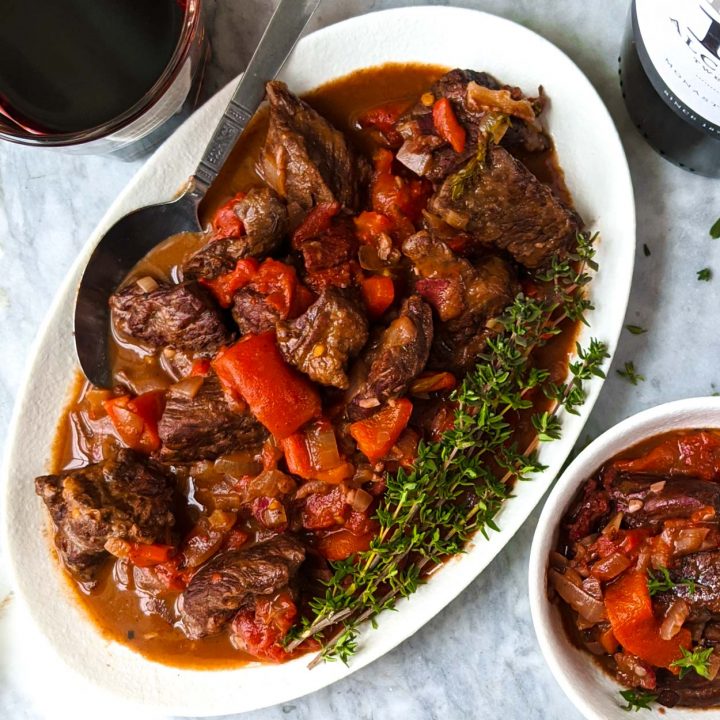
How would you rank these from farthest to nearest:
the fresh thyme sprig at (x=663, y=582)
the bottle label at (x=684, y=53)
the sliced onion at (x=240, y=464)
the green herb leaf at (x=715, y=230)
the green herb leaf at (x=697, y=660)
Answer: the green herb leaf at (x=715, y=230) < the sliced onion at (x=240, y=464) < the fresh thyme sprig at (x=663, y=582) < the green herb leaf at (x=697, y=660) < the bottle label at (x=684, y=53)

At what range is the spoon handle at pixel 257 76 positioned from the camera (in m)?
3.62

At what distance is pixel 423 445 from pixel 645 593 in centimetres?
103

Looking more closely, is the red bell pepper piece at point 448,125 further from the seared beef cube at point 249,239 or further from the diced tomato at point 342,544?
the diced tomato at point 342,544

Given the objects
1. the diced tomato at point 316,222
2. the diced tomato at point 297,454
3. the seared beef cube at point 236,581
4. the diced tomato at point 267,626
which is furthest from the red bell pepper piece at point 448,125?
the diced tomato at point 267,626

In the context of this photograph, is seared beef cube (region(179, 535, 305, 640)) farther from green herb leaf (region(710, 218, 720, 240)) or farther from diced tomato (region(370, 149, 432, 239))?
green herb leaf (region(710, 218, 720, 240))

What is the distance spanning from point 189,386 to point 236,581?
2.75ft

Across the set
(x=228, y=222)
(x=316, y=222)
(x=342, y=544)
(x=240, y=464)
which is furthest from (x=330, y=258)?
(x=342, y=544)

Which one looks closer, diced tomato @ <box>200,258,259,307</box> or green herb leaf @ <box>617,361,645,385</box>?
diced tomato @ <box>200,258,259,307</box>

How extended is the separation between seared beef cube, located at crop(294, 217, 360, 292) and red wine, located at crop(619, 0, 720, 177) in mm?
1359

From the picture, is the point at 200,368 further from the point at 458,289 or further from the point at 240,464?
the point at 458,289

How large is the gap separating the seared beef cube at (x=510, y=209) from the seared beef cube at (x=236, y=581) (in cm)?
154

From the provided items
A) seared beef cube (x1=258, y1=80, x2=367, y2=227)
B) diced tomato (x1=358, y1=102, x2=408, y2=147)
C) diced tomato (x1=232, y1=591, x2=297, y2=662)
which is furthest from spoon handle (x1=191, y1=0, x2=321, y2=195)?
diced tomato (x1=232, y1=591, x2=297, y2=662)

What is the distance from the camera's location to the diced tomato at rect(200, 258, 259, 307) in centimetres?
360

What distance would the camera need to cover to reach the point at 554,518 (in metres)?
3.37
